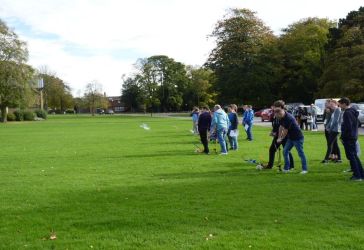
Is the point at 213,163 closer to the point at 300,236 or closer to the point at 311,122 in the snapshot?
the point at 300,236

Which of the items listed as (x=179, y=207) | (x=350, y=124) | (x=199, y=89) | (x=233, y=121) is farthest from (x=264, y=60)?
(x=179, y=207)

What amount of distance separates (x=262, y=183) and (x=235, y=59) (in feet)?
221

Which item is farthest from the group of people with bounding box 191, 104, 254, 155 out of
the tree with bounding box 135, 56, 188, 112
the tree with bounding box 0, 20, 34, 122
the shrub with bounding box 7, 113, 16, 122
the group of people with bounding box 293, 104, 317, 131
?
the tree with bounding box 135, 56, 188, 112

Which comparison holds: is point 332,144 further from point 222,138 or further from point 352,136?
point 222,138

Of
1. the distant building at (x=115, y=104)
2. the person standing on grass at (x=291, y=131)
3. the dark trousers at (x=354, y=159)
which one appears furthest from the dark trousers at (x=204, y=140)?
the distant building at (x=115, y=104)

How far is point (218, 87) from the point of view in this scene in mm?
77625

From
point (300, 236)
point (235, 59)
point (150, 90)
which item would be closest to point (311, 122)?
point (300, 236)

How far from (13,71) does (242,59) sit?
115 feet

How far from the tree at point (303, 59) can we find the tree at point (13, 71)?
39.3m

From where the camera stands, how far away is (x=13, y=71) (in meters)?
64.2

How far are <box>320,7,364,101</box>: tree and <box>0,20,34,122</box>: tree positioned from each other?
129 ft

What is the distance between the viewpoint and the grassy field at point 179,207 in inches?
248

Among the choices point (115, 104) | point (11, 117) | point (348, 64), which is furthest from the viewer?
point (115, 104)

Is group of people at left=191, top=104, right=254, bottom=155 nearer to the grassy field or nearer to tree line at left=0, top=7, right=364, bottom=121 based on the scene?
the grassy field
